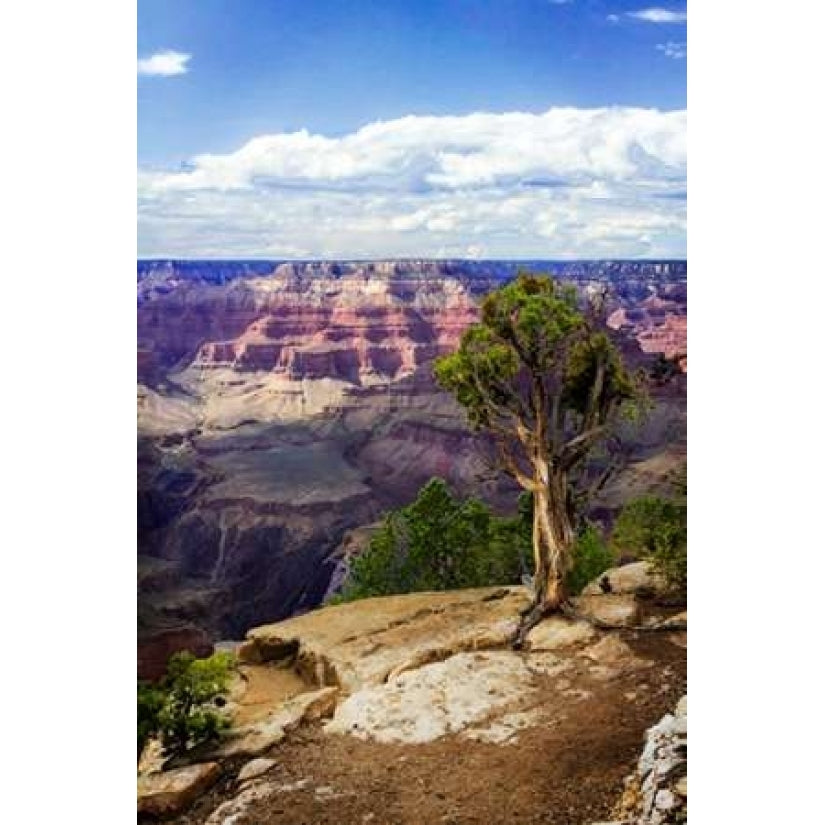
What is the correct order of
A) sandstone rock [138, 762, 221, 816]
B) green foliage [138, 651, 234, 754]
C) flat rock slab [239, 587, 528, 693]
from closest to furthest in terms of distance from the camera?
sandstone rock [138, 762, 221, 816] → green foliage [138, 651, 234, 754] → flat rock slab [239, 587, 528, 693]

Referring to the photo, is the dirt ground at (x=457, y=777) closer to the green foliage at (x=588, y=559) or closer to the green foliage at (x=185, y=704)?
the green foliage at (x=185, y=704)

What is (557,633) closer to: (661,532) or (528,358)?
(661,532)

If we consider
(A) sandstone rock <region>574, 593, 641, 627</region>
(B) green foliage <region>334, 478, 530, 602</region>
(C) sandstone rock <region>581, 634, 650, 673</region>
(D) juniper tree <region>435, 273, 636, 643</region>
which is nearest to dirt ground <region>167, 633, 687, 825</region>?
(C) sandstone rock <region>581, 634, 650, 673</region>

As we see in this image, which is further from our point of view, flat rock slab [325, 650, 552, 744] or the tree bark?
the tree bark

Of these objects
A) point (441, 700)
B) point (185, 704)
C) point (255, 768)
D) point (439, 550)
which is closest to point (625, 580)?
point (439, 550)

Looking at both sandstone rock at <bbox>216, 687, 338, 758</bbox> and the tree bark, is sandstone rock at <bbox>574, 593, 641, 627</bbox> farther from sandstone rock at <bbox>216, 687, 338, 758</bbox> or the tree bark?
sandstone rock at <bbox>216, 687, 338, 758</bbox>

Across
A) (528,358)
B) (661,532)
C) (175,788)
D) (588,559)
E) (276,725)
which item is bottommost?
(175,788)

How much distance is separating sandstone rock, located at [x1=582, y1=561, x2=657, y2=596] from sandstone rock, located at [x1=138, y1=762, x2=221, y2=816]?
1836 mm

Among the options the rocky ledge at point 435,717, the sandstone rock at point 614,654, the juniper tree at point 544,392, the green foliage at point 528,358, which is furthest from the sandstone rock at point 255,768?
the green foliage at point 528,358

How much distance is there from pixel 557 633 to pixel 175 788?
5.84 ft

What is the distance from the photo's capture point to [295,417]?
6562 mm

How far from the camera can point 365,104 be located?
638 centimetres

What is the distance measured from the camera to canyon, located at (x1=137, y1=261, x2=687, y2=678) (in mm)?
6418
